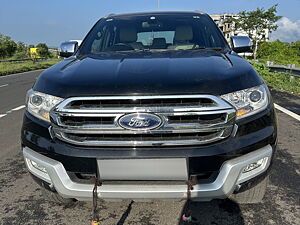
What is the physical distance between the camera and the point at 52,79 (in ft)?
7.12

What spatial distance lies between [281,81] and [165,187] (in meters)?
9.68

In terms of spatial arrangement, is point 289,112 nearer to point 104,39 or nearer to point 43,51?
point 104,39

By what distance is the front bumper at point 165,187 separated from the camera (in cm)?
191

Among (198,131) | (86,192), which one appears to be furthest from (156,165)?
(86,192)

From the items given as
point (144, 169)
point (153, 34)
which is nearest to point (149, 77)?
point (144, 169)

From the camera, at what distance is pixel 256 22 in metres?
59.2

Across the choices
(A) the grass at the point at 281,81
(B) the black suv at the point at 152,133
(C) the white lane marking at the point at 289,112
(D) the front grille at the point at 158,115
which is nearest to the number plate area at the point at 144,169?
(B) the black suv at the point at 152,133

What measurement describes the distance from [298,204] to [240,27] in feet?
210

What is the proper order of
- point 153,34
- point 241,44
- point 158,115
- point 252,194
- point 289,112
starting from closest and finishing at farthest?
point 158,115 < point 252,194 < point 153,34 < point 241,44 < point 289,112

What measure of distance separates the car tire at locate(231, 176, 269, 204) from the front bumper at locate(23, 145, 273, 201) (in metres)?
0.32

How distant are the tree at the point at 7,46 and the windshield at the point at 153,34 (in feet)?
177

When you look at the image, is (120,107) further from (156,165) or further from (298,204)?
(298,204)

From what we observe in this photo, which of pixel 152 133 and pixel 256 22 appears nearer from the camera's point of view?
pixel 152 133

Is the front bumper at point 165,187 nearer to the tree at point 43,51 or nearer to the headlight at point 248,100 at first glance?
the headlight at point 248,100
